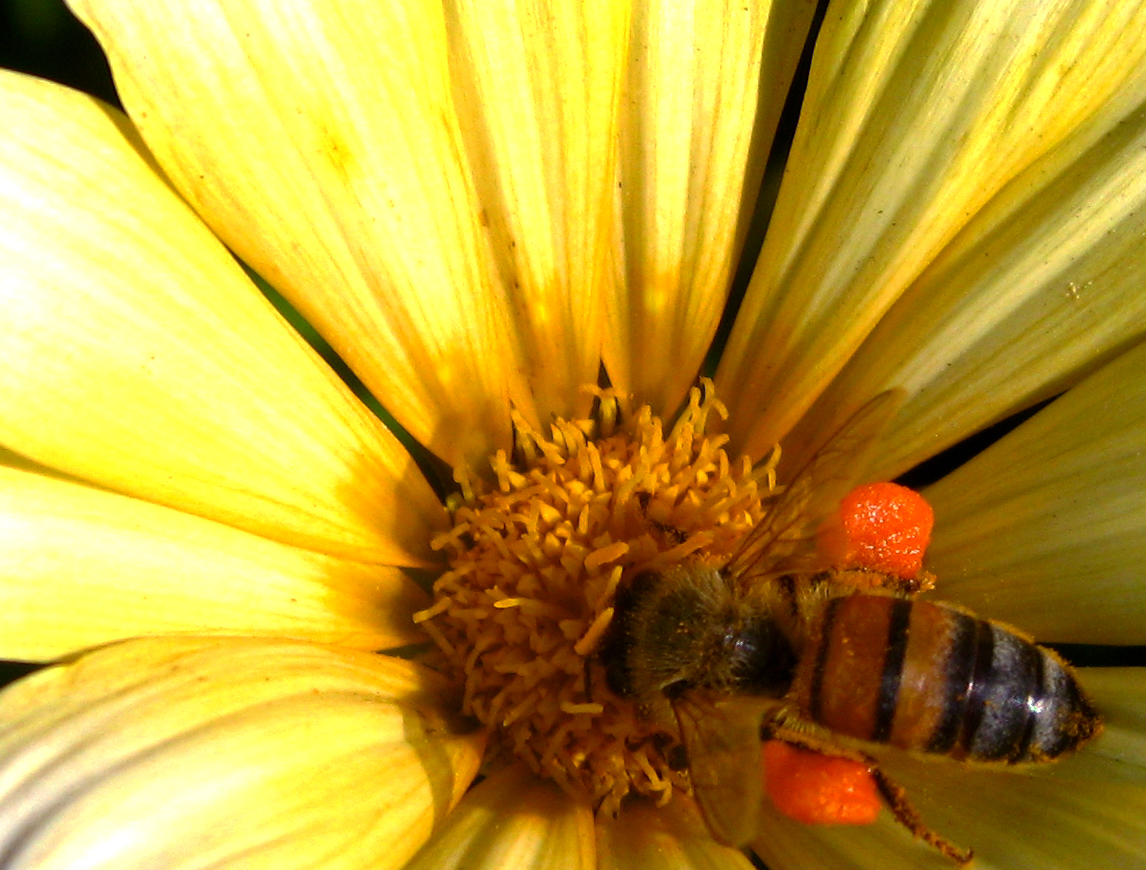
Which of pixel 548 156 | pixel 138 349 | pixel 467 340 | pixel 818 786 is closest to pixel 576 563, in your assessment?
pixel 467 340

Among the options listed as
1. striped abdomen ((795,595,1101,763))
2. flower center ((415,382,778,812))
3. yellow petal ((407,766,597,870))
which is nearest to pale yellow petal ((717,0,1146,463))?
flower center ((415,382,778,812))

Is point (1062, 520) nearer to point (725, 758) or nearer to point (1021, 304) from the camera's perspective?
point (1021, 304)

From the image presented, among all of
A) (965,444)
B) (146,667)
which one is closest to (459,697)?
(146,667)

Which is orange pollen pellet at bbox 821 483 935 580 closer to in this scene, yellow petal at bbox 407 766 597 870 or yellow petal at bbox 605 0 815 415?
yellow petal at bbox 605 0 815 415

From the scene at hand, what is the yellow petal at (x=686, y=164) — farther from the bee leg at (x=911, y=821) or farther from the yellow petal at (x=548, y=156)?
the bee leg at (x=911, y=821)

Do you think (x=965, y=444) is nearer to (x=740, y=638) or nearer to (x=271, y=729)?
(x=740, y=638)

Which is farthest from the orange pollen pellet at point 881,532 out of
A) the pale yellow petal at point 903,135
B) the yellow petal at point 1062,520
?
the pale yellow petal at point 903,135
